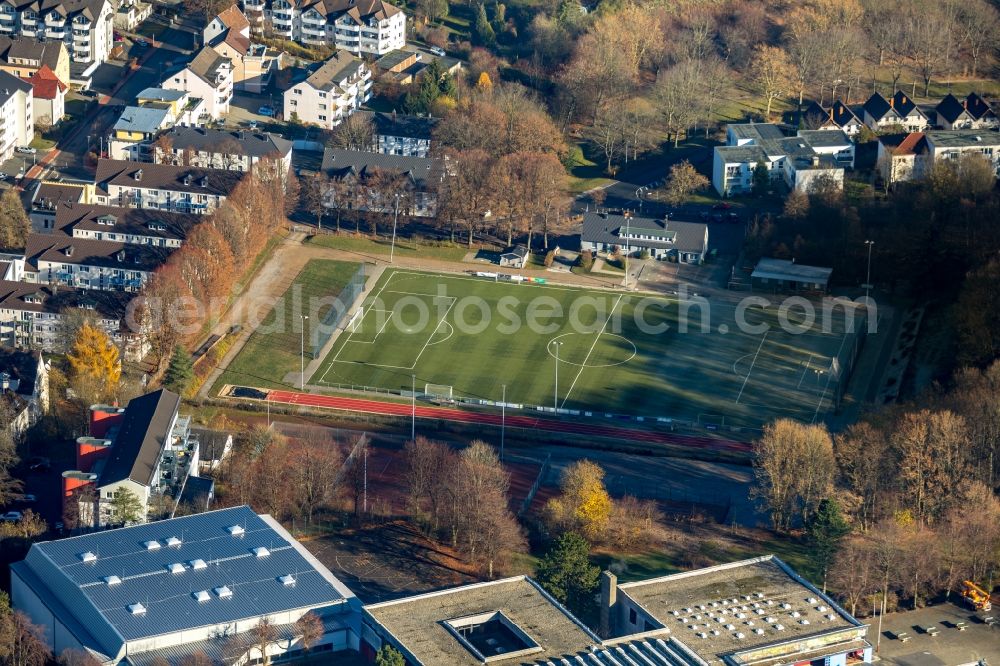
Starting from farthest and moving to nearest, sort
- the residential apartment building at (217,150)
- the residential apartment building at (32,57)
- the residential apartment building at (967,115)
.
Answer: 1. the residential apartment building at (32,57)
2. the residential apartment building at (967,115)
3. the residential apartment building at (217,150)

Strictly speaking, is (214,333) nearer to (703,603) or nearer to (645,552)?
(645,552)

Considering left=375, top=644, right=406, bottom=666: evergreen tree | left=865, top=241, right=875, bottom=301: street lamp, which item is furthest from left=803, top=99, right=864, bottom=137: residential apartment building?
left=375, top=644, right=406, bottom=666: evergreen tree

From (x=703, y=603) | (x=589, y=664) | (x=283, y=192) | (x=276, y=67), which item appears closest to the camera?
(x=589, y=664)

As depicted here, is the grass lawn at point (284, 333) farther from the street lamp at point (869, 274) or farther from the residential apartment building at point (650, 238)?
the street lamp at point (869, 274)

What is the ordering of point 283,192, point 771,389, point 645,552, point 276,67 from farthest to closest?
1. point 276,67
2. point 283,192
3. point 771,389
4. point 645,552

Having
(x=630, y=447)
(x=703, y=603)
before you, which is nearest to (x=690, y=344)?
(x=630, y=447)

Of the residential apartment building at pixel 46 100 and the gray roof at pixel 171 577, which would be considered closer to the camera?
the gray roof at pixel 171 577

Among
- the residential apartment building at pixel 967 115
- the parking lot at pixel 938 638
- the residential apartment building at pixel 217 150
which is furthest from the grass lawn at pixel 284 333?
the residential apartment building at pixel 967 115
